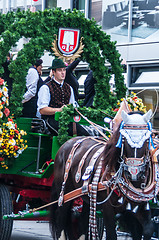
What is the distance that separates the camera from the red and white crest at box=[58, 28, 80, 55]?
7660mm

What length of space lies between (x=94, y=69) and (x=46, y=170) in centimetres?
187

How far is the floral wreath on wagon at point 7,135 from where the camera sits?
7145 millimetres

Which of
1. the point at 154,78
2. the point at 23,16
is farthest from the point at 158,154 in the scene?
the point at 154,78

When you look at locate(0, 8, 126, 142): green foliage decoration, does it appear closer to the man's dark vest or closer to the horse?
the man's dark vest

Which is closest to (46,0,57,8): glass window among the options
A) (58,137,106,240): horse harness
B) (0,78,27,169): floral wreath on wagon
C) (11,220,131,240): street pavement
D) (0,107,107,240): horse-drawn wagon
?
(11,220,131,240): street pavement

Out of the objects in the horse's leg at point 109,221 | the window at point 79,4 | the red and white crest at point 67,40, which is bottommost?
the horse's leg at point 109,221

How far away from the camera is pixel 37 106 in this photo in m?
8.20

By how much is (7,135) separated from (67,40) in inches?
65.7

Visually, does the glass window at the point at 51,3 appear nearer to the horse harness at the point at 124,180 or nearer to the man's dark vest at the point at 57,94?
the man's dark vest at the point at 57,94

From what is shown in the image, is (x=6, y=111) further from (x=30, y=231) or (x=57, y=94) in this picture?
(x=30, y=231)

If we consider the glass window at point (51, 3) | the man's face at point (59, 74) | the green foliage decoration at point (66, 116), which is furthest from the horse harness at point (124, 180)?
the glass window at point (51, 3)

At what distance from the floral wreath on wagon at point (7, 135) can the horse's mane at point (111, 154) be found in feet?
6.37

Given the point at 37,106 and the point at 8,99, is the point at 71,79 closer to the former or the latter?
the point at 37,106

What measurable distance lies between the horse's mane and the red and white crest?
97.3 inches
